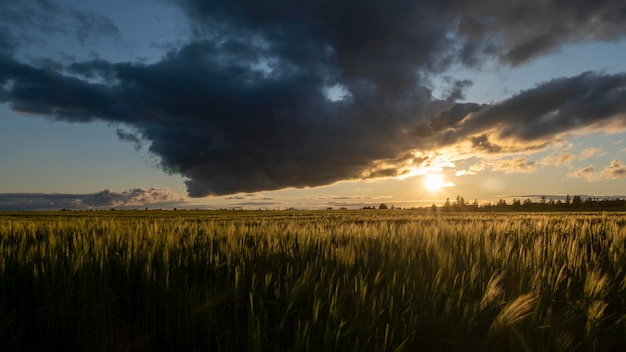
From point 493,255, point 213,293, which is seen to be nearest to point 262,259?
point 213,293

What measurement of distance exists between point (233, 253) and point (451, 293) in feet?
7.81

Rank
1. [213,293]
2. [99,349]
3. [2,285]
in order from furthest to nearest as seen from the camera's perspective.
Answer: [2,285]
[213,293]
[99,349]

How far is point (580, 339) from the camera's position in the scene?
284 cm

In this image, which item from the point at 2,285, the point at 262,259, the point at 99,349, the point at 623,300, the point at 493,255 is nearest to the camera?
Answer: the point at 99,349

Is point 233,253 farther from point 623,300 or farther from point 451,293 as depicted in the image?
point 623,300

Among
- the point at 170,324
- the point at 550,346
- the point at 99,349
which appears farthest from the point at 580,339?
the point at 99,349

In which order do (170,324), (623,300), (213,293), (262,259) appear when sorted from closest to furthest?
1. (170,324)
2. (213,293)
3. (623,300)
4. (262,259)

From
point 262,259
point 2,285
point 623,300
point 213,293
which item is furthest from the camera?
point 262,259

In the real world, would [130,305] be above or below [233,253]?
below

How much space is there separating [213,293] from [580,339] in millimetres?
2627

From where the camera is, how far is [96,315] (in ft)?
9.16

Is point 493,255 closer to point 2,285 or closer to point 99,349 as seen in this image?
point 99,349

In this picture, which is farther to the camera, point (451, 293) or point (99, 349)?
point (451, 293)

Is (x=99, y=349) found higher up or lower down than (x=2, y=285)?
lower down
